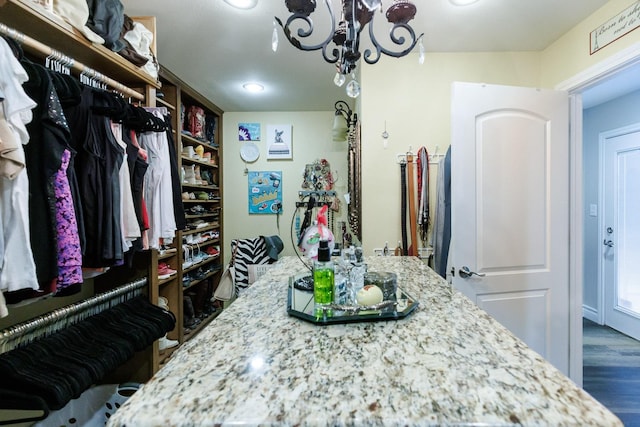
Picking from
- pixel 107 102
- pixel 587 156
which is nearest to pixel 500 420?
pixel 107 102

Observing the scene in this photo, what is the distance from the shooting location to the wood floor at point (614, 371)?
1864 millimetres

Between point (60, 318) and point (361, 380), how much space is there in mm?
1331

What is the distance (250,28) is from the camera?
1.85 metres

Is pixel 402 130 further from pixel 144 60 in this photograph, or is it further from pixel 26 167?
pixel 26 167

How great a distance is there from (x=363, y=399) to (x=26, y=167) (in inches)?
47.0

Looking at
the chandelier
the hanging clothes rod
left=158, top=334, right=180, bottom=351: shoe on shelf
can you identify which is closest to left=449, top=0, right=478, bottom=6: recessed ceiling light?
the chandelier

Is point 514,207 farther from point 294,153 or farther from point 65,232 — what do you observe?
point 294,153

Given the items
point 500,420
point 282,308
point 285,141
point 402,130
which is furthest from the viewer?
point 285,141

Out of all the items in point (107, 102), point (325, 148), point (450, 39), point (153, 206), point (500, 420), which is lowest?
point (500, 420)

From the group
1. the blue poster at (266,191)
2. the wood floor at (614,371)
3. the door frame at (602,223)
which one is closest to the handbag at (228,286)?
the blue poster at (266,191)

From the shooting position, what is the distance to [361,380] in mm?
530

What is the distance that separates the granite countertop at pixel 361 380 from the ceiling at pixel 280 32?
5.45 feet

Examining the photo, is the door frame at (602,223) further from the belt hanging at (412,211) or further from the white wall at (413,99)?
the belt hanging at (412,211)

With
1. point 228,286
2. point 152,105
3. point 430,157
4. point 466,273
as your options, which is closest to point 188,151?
point 152,105
